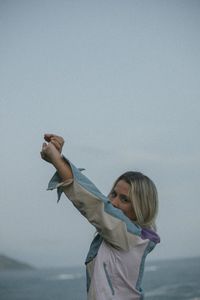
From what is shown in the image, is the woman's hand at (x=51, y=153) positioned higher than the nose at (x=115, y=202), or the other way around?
the woman's hand at (x=51, y=153)

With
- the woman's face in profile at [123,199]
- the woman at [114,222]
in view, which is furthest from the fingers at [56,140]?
the woman's face in profile at [123,199]

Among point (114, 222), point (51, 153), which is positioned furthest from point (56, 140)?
point (114, 222)

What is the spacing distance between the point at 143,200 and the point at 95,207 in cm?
12

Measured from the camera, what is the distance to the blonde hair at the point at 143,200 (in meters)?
0.90

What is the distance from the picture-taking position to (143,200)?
0.90 metres

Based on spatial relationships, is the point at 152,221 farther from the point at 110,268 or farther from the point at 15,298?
the point at 15,298

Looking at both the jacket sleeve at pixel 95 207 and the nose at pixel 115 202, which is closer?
the jacket sleeve at pixel 95 207

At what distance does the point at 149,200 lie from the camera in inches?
35.5

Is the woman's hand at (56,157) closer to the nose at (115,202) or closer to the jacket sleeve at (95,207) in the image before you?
the jacket sleeve at (95,207)

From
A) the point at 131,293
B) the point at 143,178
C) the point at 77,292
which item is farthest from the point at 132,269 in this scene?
the point at 77,292

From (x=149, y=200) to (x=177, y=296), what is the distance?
549 inches

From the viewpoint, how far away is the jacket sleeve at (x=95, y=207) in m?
0.81

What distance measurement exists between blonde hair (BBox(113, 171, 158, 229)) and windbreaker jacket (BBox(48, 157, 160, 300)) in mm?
23

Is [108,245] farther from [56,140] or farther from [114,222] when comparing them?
[56,140]
